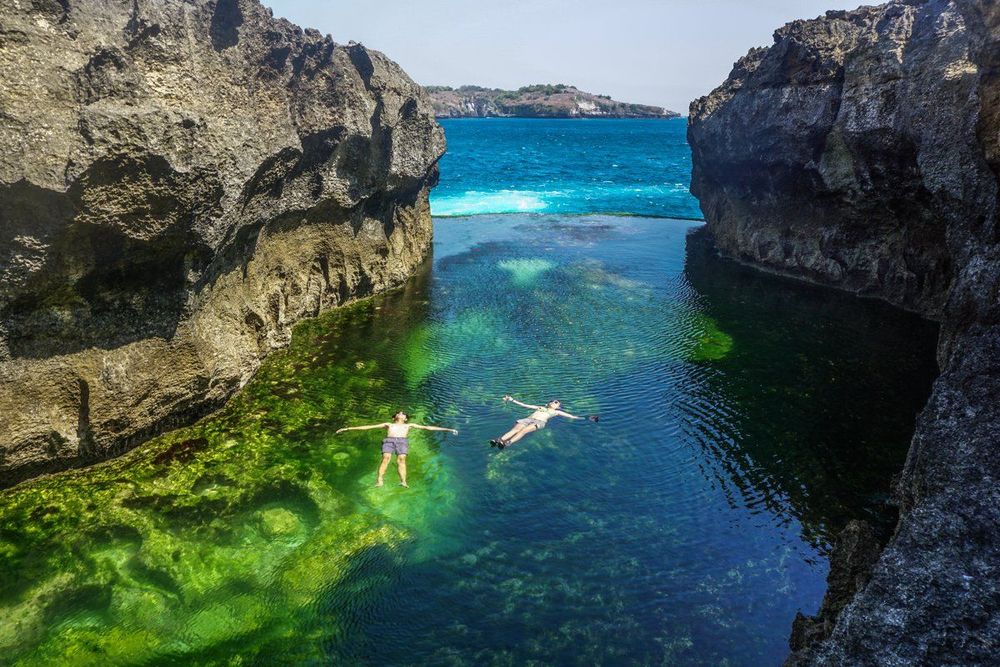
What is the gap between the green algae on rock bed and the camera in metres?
10.5

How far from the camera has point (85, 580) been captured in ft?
37.6

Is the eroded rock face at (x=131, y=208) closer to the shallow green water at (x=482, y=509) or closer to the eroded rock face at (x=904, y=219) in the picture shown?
the shallow green water at (x=482, y=509)

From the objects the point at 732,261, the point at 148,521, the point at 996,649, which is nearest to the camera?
the point at 996,649

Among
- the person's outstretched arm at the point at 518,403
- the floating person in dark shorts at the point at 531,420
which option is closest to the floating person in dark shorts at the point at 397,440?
the floating person in dark shorts at the point at 531,420

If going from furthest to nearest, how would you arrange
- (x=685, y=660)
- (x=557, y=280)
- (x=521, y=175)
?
(x=521, y=175) < (x=557, y=280) < (x=685, y=660)

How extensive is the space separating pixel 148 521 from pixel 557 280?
22.5 metres

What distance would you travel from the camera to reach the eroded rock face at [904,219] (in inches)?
275

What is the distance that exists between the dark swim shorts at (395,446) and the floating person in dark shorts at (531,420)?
2240 mm

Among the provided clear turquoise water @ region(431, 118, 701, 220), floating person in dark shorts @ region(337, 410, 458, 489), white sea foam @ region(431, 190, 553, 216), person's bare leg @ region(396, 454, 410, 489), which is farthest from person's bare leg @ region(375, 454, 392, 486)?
white sea foam @ region(431, 190, 553, 216)

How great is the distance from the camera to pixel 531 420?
1747cm

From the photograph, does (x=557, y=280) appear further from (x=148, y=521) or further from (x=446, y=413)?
(x=148, y=521)

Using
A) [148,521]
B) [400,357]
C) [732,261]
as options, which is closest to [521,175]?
[732,261]

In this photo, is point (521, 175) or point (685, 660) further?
point (521, 175)

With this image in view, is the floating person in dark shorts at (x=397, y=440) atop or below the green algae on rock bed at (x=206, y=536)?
atop
